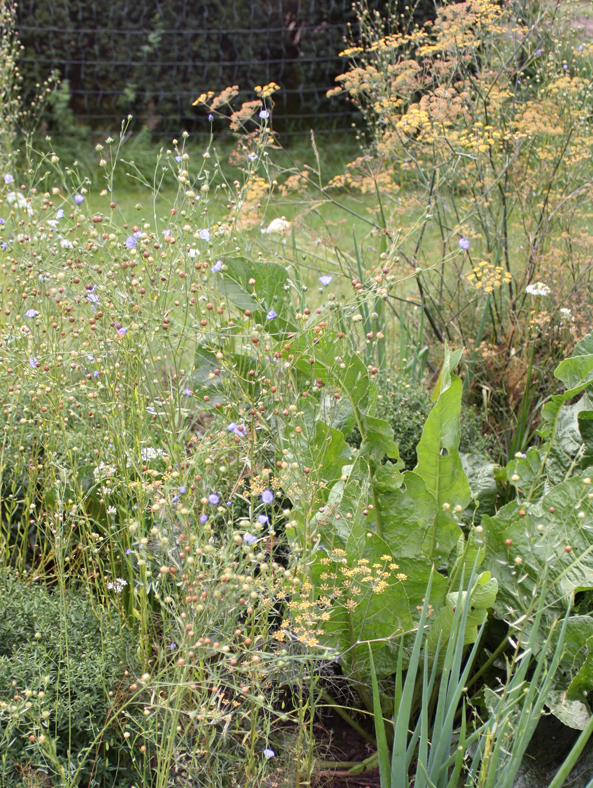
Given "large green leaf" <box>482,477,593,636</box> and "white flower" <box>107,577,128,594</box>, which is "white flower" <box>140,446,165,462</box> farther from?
"large green leaf" <box>482,477,593,636</box>

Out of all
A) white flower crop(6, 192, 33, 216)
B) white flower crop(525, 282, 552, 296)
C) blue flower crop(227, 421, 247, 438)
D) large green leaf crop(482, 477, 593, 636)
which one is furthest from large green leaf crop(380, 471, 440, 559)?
white flower crop(6, 192, 33, 216)

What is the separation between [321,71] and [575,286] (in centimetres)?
588

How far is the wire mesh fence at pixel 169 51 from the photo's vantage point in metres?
7.58

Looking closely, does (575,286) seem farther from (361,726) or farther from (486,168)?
(361,726)

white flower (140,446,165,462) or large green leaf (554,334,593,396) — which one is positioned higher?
large green leaf (554,334,593,396)

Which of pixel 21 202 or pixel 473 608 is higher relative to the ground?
pixel 21 202

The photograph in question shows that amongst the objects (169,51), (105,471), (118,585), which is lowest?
(118,585)

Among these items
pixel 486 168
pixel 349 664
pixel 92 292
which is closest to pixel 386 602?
pixel 349 664

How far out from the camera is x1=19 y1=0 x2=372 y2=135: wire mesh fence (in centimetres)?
758

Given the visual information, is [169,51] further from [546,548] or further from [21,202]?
[546,548]

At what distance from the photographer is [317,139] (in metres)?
8.22

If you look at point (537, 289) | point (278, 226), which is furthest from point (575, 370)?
point (278, 226)

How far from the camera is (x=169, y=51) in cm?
777

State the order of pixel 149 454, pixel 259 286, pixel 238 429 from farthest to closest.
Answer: pixel 259 286 → pixel 149 454 → pixel 238 429
